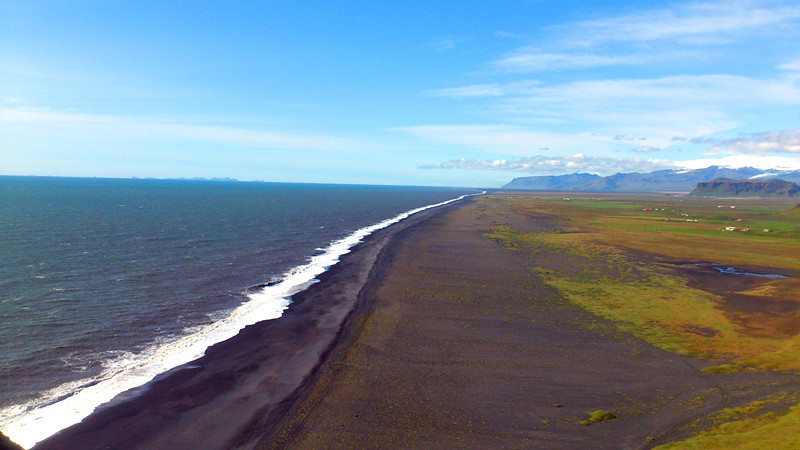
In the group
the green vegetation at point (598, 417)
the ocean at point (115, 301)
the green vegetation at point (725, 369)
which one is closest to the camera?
the green vegetation at point (598, 417)

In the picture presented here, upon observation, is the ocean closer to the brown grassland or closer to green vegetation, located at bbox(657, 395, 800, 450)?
green vegetation, located at bbox(657, 395, 800, 450)

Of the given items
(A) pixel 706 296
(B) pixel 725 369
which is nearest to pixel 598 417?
(B) pixel 725 369

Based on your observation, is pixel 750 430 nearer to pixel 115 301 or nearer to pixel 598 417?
pixel 598 417

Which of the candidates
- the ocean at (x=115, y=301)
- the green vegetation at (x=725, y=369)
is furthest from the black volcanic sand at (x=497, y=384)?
the ocean at (x=115, y=301)

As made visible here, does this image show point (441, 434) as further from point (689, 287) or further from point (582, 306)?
point (689, 287)

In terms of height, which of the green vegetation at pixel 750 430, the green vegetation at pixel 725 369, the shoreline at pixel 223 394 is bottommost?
the shoreline at pixel 223 394

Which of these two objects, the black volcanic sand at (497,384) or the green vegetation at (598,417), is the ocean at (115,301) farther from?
the green vegetation at (598,417)
